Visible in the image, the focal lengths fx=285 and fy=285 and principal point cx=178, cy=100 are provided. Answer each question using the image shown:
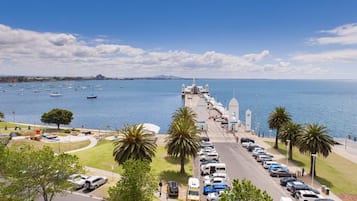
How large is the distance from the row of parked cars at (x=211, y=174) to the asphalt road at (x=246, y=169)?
1331mm

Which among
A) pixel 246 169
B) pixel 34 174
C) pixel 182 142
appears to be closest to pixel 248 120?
pixel 246 169

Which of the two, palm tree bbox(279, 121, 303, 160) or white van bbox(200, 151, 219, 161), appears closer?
white van bbox(200, 151, 219, 161)

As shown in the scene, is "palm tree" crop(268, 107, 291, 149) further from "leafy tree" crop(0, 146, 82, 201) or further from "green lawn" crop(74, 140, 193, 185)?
"leafy tree" crop(0, 146, 82, 201)

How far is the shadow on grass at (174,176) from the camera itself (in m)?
34.3

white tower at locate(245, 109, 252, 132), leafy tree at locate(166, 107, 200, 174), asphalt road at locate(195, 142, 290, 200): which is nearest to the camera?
asphalt road at locate(195, 142, 290, 200)

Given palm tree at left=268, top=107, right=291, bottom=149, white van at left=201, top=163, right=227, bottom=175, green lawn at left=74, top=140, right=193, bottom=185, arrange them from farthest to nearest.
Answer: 1. palm tree at left=268, top=107, right=291, bottom=149
2. white van at left=201, top=163, right=227, bottom=175
3. green lawn at left=74, top=140, right=193, bottom=185

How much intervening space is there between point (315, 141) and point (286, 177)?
20.8 ft

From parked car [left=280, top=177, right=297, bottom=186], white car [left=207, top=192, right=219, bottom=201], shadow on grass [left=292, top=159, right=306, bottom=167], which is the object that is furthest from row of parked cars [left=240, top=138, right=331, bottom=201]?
white car [left=207, top=192, right=219, bottom=201]

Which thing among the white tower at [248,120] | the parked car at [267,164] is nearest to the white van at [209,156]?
the parked car at [267,164]

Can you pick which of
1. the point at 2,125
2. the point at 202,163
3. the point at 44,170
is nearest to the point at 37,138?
the point at 2,125

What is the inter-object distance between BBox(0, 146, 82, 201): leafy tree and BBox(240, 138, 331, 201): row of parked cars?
64.6 feet

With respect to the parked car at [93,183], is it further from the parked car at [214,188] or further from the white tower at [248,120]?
the white tower at [248,120]

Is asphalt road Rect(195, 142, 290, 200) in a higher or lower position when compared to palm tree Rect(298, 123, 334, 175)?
lower

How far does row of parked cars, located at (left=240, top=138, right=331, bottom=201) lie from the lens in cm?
2878
